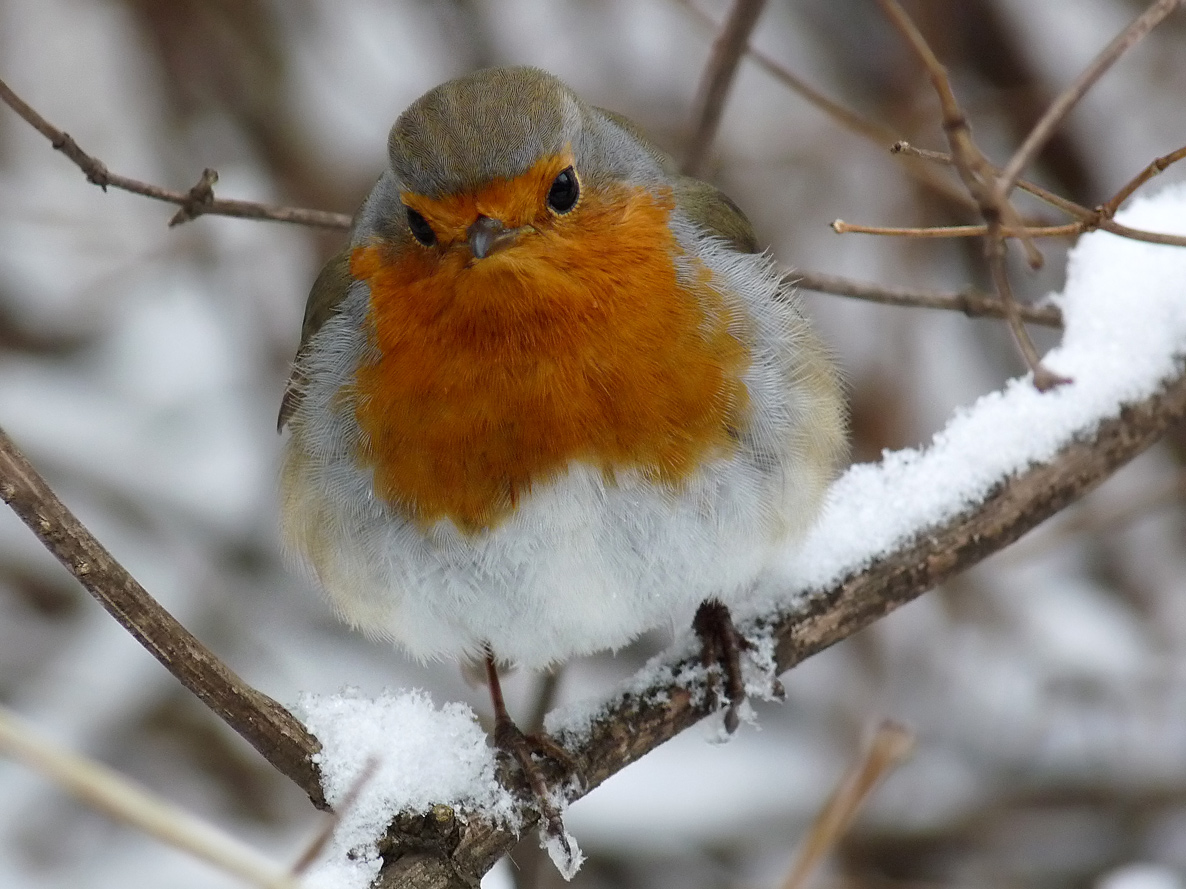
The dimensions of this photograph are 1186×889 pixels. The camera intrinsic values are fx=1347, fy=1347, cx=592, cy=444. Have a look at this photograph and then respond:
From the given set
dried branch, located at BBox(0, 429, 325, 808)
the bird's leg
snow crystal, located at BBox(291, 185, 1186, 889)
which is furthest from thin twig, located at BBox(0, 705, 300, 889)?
the bird's leg

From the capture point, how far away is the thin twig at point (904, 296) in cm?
335

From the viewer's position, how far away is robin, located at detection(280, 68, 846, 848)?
107 inches

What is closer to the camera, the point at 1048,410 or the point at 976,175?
the point at 976,175

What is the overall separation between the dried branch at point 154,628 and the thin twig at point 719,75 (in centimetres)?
194

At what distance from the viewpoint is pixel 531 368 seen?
8.98ft

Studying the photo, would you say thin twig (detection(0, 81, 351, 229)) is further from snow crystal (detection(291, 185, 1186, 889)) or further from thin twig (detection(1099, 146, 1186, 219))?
thin twig (detection(1099, 146, 1186, 219))

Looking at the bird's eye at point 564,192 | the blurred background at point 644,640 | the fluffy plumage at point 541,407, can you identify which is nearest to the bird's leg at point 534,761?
the fluffy plumage at point 541,407

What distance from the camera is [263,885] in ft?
4.99

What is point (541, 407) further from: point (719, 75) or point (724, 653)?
point (719, 75)

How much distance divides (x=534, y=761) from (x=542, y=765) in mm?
20

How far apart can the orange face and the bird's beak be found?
0.8 inches

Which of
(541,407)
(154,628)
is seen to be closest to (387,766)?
(154,628)

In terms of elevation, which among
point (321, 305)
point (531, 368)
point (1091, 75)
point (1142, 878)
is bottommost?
point (1142, 878)

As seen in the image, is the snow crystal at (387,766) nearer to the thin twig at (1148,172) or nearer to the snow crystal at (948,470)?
the snow crystal at (948,470)
